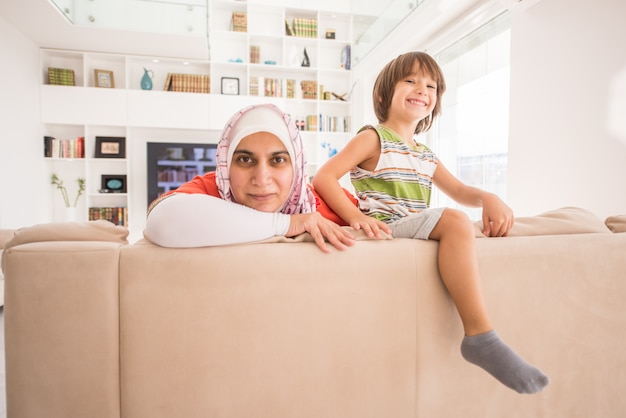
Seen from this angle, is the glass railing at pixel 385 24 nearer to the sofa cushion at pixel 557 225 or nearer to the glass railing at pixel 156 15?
the glass railing at pixel 156 15

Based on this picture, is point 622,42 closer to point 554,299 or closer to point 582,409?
point 554,299

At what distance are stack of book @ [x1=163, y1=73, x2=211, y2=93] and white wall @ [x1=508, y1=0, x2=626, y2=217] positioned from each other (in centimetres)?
396

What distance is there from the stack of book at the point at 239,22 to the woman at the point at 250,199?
4.88 meters

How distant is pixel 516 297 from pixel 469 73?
3.09 meters

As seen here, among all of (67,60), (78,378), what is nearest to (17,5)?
(67,60)

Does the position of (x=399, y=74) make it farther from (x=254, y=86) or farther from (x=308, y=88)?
(x=308, y=88)

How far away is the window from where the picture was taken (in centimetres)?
300

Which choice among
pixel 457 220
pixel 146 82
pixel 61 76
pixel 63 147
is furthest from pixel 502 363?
pixel 61 76

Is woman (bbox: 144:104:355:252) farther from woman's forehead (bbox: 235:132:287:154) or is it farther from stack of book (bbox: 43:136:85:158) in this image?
stack of book (bbox: 43:136:85:158)

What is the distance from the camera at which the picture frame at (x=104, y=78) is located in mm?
4902

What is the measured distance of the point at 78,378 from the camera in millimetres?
691

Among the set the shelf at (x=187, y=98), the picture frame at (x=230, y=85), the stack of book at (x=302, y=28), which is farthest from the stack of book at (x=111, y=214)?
the stack of book at (x=302, y=28)

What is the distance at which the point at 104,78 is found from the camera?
4.91m

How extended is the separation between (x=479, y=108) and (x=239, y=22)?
3707 mm
